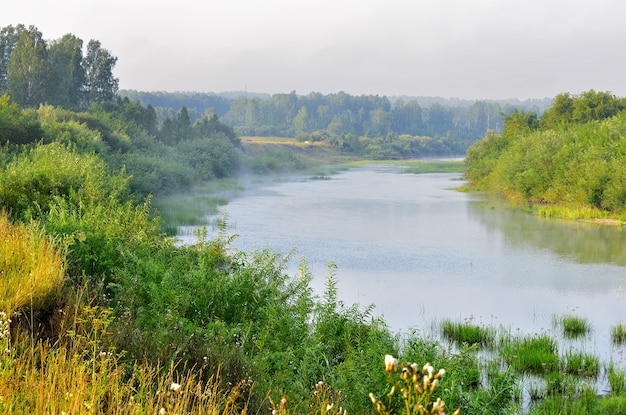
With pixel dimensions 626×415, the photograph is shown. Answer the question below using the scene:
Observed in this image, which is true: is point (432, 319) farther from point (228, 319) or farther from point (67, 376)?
point (67, 376)

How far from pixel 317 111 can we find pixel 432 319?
183 meters

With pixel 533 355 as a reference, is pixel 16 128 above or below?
above

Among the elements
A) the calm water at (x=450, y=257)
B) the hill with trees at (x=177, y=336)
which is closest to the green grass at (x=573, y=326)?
the calm water at (x=450, y=257)

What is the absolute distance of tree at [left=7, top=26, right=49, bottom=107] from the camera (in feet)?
176

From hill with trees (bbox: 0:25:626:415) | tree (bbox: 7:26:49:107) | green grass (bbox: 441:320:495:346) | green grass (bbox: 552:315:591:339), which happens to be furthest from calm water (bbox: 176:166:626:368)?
tree (bbox: 7:26:49:107)

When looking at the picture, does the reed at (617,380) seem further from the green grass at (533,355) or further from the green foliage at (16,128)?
the green foliage at (16,128)

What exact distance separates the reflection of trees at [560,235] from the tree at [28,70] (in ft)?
109

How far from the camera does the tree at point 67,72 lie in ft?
185

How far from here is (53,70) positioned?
185 ft

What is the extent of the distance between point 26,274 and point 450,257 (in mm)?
19091

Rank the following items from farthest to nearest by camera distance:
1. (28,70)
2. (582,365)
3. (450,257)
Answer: (28,70), (450,257), (582,365)

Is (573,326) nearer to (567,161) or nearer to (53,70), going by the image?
(567,161)

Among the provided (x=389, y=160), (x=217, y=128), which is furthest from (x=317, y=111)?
(x=217, y=128)

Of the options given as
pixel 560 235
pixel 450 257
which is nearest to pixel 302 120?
pixel 560 235
